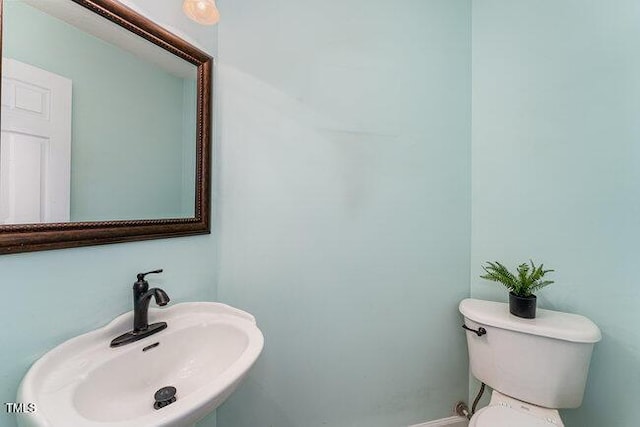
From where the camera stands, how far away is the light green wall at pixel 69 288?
0.58m

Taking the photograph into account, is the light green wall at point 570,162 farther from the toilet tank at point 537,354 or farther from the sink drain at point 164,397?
the sink drain at point 164,397

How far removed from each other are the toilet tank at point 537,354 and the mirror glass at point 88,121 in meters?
1.37

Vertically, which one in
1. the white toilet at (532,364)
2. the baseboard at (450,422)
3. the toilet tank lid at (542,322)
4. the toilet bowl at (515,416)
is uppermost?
the toilet tank lid at (542,322)

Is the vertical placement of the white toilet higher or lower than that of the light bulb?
Answer: lower

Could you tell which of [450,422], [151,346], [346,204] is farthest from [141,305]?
[450,422]

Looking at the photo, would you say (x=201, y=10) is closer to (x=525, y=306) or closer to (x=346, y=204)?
(x=346, y=204)

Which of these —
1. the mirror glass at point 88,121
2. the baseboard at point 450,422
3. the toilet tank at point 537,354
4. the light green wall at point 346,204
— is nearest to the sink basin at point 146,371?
the light green wall at point 346,204

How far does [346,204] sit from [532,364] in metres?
0.98

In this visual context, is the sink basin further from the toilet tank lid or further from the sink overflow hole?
the toilet tank lid

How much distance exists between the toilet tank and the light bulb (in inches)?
61.8

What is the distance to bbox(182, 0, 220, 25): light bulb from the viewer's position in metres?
0.84

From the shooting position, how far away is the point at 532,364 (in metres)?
1.00

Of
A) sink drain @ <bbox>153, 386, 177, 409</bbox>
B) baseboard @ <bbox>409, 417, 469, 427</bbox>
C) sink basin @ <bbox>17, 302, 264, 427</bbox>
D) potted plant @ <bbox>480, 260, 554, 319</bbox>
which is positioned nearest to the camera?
sink basin @ <bbox>17, 302, 264, 427</bbox>

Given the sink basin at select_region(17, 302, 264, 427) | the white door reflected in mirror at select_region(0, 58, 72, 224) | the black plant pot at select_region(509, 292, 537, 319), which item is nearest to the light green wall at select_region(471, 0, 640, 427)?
the black plant pot at select_region(509, 292, 537, 319)
